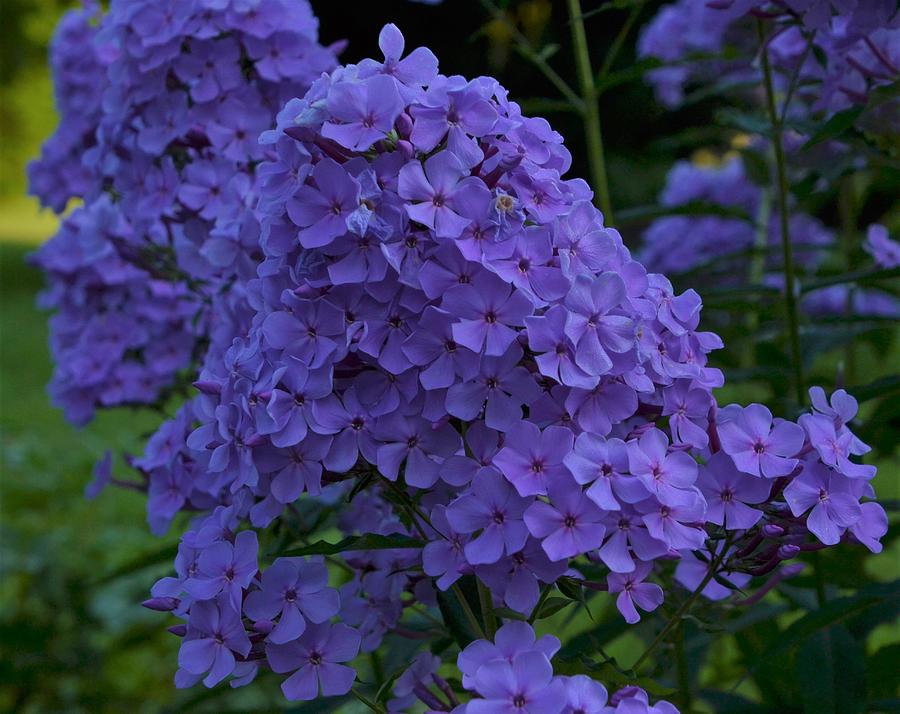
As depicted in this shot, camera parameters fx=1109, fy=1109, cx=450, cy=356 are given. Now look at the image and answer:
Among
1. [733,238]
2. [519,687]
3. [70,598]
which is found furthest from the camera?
[733,238]

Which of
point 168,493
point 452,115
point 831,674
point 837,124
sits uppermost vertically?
point 452,115

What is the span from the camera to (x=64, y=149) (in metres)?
1.83

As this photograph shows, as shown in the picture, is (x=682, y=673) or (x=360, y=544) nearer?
(x=360, y=544)

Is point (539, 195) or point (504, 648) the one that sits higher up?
point (539, 195)

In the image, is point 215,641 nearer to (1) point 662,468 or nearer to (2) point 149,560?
(1) point 662,468

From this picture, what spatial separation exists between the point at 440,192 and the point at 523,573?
0.32 metres

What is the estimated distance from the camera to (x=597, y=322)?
91 centimetres

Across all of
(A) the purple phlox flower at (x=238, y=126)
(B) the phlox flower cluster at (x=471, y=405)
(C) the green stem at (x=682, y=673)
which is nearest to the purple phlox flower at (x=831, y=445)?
(B) the phlox flower cluster at (x=471, y=405)

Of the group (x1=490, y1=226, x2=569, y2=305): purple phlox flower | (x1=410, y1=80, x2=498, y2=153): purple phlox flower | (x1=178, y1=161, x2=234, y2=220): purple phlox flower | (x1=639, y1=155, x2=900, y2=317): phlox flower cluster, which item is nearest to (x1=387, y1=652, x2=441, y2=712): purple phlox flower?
(x1=490, y1=226, x2=569, y2=305): purple phlox flower

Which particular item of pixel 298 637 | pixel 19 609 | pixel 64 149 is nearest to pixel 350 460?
pixel 298 637

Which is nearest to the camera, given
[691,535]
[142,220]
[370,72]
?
[691,535]

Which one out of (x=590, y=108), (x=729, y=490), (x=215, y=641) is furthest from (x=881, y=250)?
(x=215, y=641)

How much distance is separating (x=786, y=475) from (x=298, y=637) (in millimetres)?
445

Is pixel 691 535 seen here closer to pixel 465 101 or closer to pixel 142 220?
pixel 465 101
